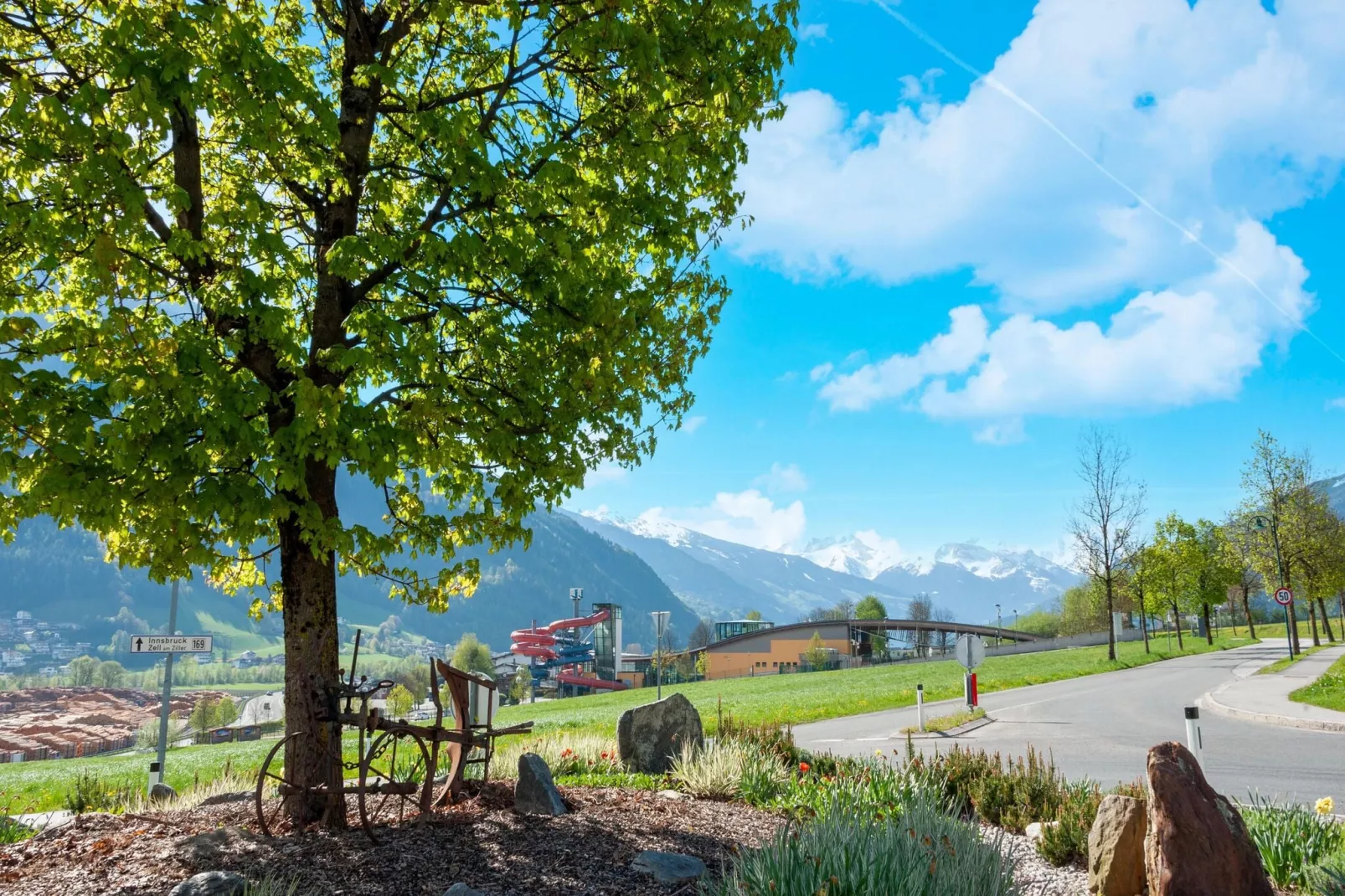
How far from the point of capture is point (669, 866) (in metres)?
6.27

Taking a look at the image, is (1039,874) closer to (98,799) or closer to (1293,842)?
(1293,842)

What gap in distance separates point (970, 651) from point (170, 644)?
17.9 meters

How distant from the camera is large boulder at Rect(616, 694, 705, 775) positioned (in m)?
11.6

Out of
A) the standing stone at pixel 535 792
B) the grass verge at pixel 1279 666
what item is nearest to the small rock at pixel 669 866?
the standing stone at pixel 535 792

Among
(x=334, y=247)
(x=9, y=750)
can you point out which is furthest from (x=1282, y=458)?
(x=9, y=750)

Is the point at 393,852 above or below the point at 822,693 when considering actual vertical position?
above

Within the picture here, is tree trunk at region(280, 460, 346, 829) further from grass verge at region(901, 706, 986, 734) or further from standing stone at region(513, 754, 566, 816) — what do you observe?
grass verge at region(901, 706, 986, 734)

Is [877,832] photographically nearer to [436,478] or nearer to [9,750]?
[436,478]

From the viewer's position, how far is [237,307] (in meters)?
6.78

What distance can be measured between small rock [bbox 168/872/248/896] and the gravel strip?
16.6ft

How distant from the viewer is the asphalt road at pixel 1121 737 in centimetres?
1321

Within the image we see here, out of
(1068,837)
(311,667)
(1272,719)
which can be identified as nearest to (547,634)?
(1272,719)

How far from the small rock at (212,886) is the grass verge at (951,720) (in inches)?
683

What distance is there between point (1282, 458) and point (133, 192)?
187 feet
